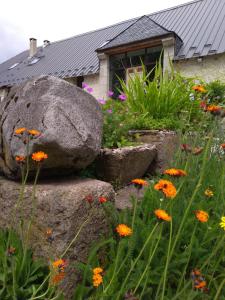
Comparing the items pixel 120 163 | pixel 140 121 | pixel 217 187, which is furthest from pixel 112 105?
pixel 217 187

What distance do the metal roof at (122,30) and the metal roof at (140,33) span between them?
102 centimetres

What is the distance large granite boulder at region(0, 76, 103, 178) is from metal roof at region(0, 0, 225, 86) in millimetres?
9734

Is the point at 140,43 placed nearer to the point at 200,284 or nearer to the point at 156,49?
the point at 156,49

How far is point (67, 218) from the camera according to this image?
1594 mm

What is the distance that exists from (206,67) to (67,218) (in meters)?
10.6

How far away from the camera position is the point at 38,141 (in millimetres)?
1675

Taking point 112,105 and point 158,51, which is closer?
point 112,105

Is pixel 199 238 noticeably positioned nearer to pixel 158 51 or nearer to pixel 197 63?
pixel 197 63

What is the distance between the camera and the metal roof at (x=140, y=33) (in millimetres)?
11830

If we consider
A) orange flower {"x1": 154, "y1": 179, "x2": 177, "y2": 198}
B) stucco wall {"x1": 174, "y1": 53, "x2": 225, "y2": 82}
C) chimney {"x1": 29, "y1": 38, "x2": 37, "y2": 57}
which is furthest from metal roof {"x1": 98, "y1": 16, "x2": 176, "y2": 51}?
chimney {"x1": 29, "y1": 38, "x2": 37, "y2": 57}

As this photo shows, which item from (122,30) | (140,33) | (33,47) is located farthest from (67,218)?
(33,47)

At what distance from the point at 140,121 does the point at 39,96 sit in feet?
4.56

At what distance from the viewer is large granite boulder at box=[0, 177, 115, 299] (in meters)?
1.58

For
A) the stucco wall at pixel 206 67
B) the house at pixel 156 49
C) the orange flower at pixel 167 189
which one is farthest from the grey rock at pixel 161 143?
the stucco wall at pixel 206 67
